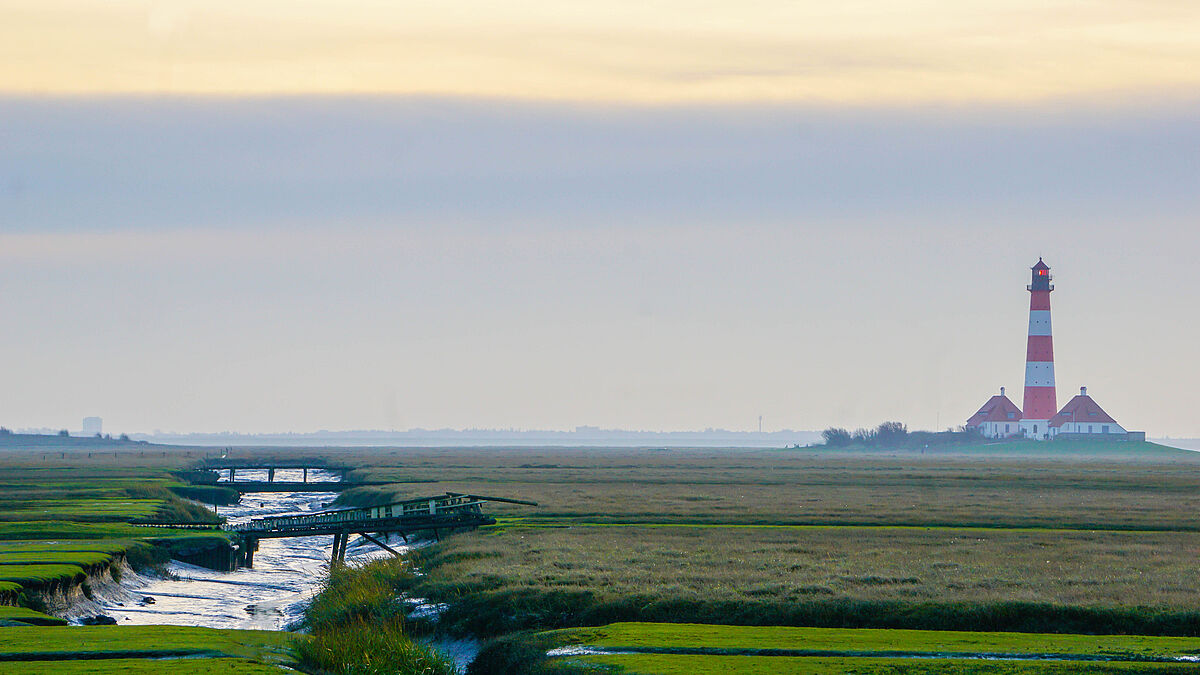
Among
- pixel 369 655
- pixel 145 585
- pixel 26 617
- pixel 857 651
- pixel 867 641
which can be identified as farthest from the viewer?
Result: pixel 145 585

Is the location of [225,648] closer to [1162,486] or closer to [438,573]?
[438,573]

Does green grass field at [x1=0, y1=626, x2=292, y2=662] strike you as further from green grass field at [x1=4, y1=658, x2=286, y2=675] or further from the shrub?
green grass field at [x1=4, y1=658, x2=286, y2=675]

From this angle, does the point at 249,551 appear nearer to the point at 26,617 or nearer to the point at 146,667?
the point at 26,617

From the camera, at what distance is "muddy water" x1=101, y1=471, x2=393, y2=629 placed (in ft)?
153

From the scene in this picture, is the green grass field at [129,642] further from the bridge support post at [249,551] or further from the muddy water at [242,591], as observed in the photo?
the bridge support post at [249,551]

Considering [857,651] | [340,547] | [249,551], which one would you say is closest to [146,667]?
[857,651]

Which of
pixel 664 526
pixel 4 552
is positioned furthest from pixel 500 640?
pixel 664 526

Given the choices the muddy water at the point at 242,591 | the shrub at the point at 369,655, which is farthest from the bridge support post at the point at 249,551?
the shrub at the point at 369,655

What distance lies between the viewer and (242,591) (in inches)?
2202

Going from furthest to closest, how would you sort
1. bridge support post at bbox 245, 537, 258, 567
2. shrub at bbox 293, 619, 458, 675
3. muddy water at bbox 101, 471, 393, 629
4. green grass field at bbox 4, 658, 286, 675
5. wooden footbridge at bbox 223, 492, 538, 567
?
bridge support post at bbox 245, 537, 258, 567, wooden footbridge at bbox 223, 492, 538, 567, muddy water at bbox 101, 471, 393, 629, shrub at bbox 293, 619, 458, 675, green grass field at bbox 4, 658, 286, 675

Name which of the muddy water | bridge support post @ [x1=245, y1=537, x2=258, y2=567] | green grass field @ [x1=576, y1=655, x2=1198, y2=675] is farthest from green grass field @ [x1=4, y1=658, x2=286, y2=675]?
bridge support post @ [x1=245, y1=537, x2=258, y2=567]

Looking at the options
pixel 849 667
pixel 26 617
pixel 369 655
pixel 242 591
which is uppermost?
pixel 849 667

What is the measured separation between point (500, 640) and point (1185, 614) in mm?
18538

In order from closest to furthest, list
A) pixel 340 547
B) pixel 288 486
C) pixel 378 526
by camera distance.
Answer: pixel 378 526 → pixel 340 547 → pixel 288 486
